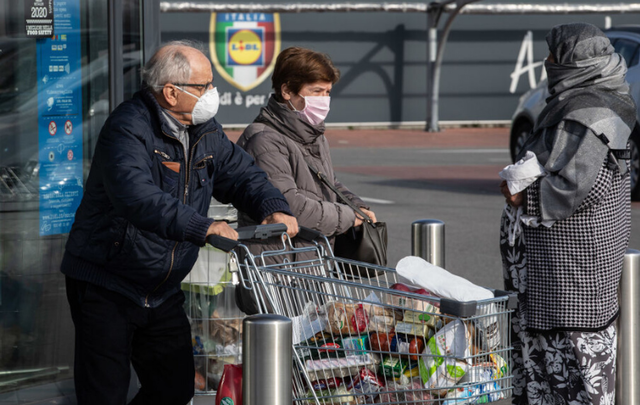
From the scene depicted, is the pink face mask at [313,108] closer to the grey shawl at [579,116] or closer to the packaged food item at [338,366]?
the grey shawl at [579,116]

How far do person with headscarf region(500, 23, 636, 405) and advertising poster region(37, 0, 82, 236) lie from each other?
2.08m

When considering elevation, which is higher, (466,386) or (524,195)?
(524,195)

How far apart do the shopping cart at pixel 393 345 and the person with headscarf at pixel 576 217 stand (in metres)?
0.58

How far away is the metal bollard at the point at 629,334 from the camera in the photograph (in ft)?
14.0

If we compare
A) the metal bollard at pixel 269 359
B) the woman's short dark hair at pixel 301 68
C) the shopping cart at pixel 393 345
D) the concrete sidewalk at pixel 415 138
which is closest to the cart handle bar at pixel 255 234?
the shopping cart at pixel 393 345

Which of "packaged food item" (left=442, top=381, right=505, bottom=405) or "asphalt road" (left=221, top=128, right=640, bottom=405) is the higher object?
"packaged food item" (left=442, top=381, right=505, bottom=405)

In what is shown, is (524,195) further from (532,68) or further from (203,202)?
(532,68)

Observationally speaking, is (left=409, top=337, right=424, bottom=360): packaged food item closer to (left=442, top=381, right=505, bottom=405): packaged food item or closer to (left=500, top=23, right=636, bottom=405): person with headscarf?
(left=442, top=381, right=505, bottom=405): packaged food item

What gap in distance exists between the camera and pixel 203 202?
365cm

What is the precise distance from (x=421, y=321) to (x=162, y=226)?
2.98 feet

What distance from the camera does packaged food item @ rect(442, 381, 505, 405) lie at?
315cm

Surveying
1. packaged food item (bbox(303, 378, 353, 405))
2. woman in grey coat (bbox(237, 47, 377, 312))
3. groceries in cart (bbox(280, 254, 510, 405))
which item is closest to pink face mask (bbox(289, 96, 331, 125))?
woman in grey coat (bbox(237, 47, 377, 312))

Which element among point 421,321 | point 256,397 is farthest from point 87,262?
point 421,321

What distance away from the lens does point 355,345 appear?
10.9ft
